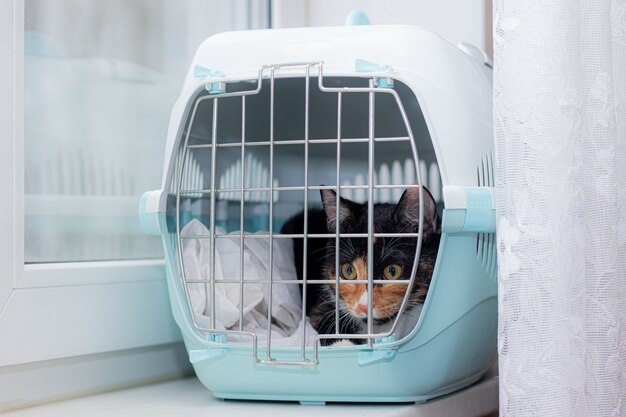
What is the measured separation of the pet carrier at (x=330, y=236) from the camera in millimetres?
1031

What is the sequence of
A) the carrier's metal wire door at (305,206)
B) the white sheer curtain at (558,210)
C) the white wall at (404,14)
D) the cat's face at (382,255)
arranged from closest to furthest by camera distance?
the white sheer curtain at (558,210) < the carrier's metal wire door at (305,206) < the cat's face at (382,255) < the white wall at (404,14)

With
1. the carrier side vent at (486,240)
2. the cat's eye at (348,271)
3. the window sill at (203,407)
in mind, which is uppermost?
the carrier side vent at (486,240)

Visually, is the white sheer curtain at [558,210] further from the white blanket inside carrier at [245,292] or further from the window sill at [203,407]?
the white blanket inside carrier at [245,292]

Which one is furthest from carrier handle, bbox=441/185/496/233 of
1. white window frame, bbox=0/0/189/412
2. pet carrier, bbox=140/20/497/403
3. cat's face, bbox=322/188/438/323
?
white window frame, bbox=0/0/189/412

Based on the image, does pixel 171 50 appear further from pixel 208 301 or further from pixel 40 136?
pixel 208 301

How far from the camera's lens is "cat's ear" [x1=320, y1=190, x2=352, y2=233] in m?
1.20

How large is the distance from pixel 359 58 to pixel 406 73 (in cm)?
7

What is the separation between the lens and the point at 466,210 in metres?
0.99

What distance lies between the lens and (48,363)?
1133 millimetres

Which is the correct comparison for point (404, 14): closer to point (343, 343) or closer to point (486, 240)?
point (486, 240)

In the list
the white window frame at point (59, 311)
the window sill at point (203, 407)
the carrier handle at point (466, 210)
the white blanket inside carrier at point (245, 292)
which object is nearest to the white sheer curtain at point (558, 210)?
the carrier handle at point (466, 210)

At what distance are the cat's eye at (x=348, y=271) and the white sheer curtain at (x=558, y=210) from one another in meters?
0.34

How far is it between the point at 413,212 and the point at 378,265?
0.10 meters

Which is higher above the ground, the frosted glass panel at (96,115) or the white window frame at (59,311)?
the frosted glass panel at (96,115)
